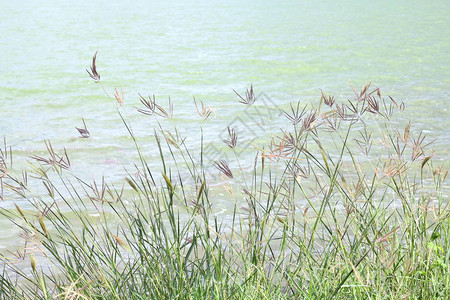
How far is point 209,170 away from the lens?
192 inches

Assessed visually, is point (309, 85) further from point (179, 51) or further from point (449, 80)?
point (179, 51)

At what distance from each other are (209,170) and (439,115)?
9.77 ft

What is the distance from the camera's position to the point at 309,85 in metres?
8.76

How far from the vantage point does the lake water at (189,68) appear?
20.4 feet

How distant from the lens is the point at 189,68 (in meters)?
10.3

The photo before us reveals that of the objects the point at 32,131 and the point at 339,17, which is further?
the point at 339,17

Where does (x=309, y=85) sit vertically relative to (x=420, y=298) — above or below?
below

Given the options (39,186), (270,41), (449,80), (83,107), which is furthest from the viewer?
(270,41)

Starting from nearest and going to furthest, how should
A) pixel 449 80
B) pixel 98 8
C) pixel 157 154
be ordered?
1. pixel 157 154
2. pixel 449 80
3. pixel 98 8

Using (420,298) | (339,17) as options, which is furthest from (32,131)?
(339,17)

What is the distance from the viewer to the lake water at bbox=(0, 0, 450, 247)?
6223 millimetres

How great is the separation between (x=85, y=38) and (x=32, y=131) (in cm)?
833

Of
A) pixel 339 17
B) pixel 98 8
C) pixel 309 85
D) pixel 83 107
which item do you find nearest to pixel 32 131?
pixel 83 107

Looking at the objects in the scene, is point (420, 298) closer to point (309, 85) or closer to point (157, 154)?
point (157, 154)
